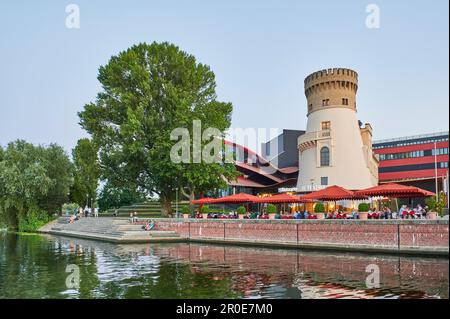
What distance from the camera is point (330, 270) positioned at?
20766 millimetres

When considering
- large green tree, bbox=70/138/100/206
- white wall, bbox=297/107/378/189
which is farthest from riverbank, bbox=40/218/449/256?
white wall, bbox=297/107/378/189

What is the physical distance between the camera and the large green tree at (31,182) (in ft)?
171

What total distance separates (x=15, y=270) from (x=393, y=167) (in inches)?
2902

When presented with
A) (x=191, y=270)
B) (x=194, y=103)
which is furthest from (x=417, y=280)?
(x=194, y=103)

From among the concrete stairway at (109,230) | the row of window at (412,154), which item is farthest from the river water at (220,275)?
the row of window at (412,154)

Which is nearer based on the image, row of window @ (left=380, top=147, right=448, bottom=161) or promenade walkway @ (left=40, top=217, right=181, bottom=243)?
promenade walkway @ (left=40, top=217, right=181, bottom=243)

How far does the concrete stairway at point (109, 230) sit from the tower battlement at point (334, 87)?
2820cm

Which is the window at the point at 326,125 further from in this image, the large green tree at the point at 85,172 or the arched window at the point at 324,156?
the large green tree at the point at 85,172

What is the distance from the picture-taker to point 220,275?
769 inches

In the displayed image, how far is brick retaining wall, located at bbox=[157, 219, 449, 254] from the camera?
25.9 m

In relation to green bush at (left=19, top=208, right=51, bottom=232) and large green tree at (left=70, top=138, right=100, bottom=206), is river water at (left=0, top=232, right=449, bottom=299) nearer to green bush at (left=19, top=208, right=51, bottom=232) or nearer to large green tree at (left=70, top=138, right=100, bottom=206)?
large green tree at (left=70, top=138, right=100, bottom=206)

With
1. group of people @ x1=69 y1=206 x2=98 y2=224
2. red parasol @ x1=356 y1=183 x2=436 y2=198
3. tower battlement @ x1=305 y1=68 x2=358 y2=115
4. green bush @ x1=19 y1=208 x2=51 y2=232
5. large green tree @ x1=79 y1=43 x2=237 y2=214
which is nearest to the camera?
red parasol @ x1=356 y1=183 x2=436 y2=198

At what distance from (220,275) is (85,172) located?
44666 mm

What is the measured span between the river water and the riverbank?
1.43m
